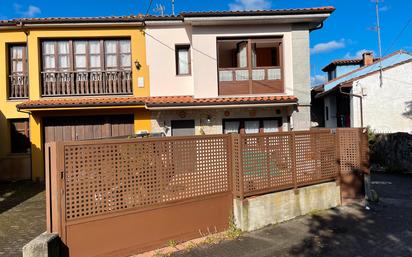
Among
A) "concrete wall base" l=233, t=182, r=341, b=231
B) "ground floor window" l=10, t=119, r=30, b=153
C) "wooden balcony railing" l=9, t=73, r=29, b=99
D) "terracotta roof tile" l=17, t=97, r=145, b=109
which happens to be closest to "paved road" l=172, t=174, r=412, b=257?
"concrete wall base" l=233, t=182, r=341, b=231

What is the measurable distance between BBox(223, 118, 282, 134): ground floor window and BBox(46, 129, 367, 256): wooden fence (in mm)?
6074

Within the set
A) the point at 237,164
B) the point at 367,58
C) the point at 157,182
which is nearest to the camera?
the point at 157,182

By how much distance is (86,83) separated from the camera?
13.4 m

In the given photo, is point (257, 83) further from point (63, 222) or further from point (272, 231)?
point (63, 222)

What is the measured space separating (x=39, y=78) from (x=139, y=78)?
396cm

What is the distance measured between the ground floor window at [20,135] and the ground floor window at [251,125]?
824cm

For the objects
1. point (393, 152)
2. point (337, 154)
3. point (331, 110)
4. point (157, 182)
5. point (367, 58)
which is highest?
point (367, 58)

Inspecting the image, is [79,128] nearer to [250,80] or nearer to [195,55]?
[195,55]

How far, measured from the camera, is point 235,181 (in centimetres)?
642

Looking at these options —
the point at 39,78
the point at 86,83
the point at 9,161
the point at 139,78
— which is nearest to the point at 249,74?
the point at 139,78

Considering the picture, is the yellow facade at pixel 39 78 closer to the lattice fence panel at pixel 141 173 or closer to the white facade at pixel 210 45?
the white facade at pixel 210 45

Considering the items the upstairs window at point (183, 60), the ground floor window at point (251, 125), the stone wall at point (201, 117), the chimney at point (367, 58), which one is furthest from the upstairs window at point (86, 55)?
the chimney at point (367, 58)

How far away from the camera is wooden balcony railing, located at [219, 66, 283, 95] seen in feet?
44.0

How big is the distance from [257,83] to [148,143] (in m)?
8.79
